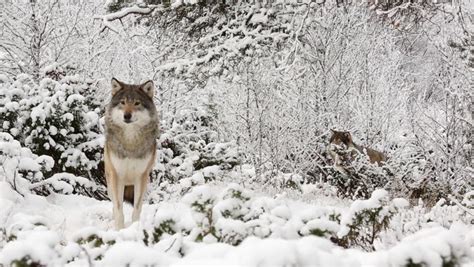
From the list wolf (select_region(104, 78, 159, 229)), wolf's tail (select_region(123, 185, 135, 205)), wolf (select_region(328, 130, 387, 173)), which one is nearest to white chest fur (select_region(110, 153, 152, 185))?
wolf (select_region(104, 78, 159, 229))

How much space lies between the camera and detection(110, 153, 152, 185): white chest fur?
6262 millimetres

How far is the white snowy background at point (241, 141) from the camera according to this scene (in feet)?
9.13

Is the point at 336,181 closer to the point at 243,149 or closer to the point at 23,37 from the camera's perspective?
the point at 243,149

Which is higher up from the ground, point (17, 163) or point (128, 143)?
point (128, 143)

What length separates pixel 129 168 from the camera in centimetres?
628

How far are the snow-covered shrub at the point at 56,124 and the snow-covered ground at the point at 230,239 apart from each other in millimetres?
3384

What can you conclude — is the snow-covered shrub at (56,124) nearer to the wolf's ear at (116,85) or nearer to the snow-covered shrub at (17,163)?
the snow-covered shrub at (17,163)

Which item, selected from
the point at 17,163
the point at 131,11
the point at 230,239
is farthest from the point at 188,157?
the point at 230,239

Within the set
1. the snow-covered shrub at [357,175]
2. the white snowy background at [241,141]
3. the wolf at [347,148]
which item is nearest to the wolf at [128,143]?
the white snowy background at [241,141]

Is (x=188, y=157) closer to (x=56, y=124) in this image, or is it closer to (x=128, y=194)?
(x=56, y=124)

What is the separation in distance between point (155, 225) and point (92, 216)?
4.10 m

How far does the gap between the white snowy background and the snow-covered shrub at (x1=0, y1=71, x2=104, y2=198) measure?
26mm

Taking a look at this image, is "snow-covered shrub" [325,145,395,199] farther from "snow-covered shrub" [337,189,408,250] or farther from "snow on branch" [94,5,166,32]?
"snow-covered shrub" [337,189,408,250]

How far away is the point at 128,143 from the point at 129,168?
0.29m
